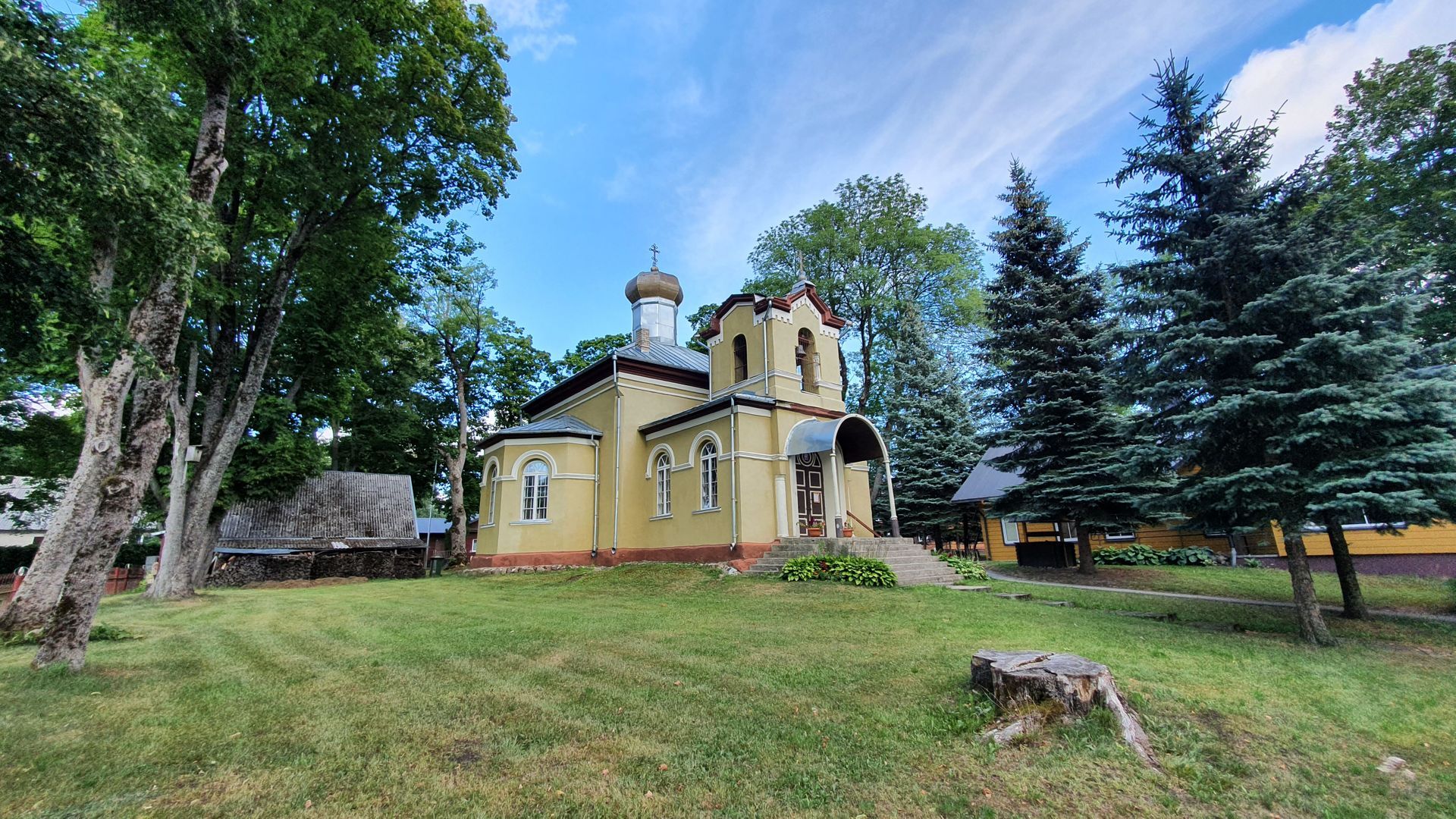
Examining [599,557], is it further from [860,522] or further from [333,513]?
[333,513]

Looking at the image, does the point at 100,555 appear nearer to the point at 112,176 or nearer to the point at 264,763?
the point at 112,176

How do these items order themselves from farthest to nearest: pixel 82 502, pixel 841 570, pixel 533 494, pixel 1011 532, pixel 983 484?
pixel 1011 532
pixel 983 484
pixel 533 494
pixel 841 570
pixel 82 502

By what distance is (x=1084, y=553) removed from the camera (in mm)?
16391

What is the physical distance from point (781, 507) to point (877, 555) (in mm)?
2909

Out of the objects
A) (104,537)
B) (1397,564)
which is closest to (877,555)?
(104,537)

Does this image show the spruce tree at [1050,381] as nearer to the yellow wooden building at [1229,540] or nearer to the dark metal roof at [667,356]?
the yellow wooden building at [1229,540]

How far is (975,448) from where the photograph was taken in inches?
969

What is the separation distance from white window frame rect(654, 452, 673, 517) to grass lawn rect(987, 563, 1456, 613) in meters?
9.65

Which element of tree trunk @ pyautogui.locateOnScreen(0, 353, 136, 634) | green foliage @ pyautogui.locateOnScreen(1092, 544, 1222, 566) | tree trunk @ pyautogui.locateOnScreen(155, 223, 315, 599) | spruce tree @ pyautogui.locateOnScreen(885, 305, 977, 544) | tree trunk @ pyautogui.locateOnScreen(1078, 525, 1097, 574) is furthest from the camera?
spruce tree @ pyautogui.locateOnScreen(885, 305, 977, 544)

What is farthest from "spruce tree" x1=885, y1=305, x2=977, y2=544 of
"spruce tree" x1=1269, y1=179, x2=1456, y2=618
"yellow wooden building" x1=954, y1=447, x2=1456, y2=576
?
"spruce tree" x1=1269, y1=179, x2=1456, y2=618

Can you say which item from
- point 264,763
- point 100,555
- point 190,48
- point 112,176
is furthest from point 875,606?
point 190,48

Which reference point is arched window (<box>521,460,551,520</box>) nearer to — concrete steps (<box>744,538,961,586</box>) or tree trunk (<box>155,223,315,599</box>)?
tree trunk (<box>155,223,315,599</box>)

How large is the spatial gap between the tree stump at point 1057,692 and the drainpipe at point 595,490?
1569 centimetres

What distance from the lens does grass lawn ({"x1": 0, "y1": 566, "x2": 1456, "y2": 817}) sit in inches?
127
